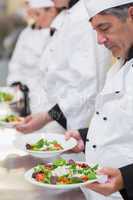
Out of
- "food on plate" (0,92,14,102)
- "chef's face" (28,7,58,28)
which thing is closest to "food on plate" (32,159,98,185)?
"food on plate" (0,92,14,102)

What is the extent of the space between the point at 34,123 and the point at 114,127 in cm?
65

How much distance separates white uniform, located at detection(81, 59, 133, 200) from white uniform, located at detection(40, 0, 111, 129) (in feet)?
1.65

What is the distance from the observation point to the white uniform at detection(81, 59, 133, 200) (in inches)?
64.3

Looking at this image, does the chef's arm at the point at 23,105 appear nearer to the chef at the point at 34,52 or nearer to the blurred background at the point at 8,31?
the chef at the point at 34,52

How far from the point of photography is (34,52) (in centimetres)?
340

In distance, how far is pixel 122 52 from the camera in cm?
171

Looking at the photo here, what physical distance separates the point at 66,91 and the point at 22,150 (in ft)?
1.75

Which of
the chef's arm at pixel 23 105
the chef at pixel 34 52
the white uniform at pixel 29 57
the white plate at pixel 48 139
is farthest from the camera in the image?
the white uniform at pixel 29 57

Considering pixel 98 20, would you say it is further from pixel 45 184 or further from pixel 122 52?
pixel 45 184

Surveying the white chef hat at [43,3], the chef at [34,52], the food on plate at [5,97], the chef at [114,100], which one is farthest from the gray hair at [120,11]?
the food on plate at [5,97]

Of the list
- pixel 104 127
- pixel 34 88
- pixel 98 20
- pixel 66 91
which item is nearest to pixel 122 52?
pixel 98 20

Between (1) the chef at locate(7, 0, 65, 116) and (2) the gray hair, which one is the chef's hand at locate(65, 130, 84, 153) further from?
(1) the chef at locate(7, 0, 65, 116)

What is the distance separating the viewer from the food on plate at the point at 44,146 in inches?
72.1

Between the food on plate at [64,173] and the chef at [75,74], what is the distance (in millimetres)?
683
